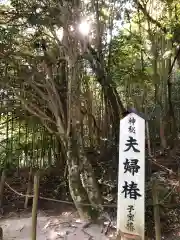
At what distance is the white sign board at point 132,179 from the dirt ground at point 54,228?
1.48 m

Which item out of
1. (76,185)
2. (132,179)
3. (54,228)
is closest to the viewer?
(132,179)

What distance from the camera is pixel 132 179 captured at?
127 inches

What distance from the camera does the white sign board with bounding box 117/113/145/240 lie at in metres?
3.15

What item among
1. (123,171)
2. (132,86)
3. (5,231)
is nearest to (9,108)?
(5,231)

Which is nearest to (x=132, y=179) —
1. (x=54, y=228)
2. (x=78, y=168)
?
(x=78, y=168)

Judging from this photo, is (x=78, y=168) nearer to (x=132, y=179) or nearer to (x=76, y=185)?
(x=76, y=185)

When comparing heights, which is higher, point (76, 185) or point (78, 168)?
point (78, 168)

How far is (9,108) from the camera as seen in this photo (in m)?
6.12

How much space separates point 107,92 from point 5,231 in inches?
107

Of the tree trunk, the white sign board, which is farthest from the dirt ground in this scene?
the white sign board

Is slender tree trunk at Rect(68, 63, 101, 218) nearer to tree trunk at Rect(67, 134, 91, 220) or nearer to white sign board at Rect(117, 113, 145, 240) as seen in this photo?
tree trunk at Rect(67, 134, 91, 220)

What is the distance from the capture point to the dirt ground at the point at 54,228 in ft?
15.2

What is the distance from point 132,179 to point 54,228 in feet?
7.15

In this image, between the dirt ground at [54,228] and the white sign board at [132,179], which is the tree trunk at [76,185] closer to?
the dirt ground at [54,228]
